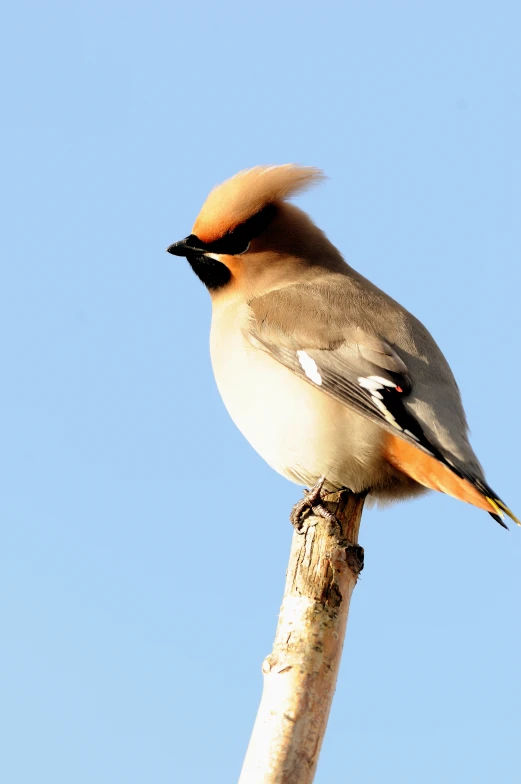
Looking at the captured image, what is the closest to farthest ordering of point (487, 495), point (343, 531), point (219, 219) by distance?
point (487, 495) < point (343, 531) < point (219, 219)

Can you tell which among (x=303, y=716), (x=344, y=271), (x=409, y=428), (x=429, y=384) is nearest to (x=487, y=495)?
(x=409, y=428)

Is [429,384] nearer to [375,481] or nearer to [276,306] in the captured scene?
[375,481]

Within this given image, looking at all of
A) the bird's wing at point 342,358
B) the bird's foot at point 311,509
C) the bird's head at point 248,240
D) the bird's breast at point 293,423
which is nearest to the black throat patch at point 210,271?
the bird's head at point 248,240

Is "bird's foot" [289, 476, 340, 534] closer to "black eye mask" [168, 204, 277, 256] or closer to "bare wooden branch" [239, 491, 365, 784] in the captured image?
"bare wooden branch" [239, 491, 365, 784]

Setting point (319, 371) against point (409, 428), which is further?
point (319, 371)

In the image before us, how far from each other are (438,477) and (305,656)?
918 millimetres

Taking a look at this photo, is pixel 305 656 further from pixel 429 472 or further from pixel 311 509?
pixel 429 472

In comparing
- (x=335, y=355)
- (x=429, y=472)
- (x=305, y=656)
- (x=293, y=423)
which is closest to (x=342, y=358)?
(x=335, y=355)

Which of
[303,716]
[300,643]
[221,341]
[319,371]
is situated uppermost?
[221,341]

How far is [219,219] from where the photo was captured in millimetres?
5660

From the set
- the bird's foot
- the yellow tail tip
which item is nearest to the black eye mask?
the bird's foot

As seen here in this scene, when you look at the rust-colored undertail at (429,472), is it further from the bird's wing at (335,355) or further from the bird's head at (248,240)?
the bird's head at (248,240)

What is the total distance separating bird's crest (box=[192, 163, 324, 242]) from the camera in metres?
5.66

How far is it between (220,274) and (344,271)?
0.63 m
